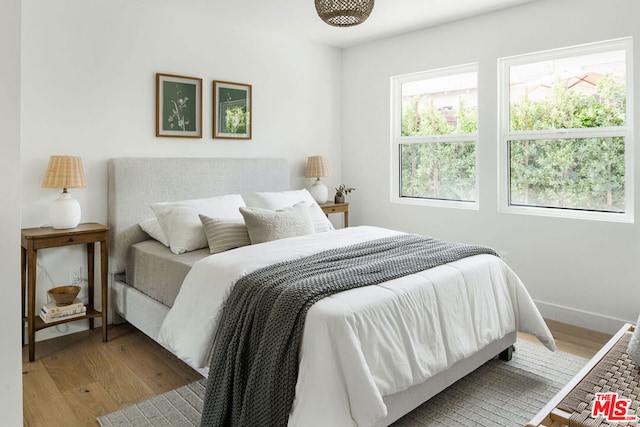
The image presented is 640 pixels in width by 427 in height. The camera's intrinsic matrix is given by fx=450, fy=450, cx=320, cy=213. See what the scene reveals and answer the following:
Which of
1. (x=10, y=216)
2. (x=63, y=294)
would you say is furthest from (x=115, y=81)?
(x=10, y=216)

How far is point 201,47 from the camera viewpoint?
13.0 feet

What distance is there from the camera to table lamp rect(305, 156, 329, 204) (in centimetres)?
470

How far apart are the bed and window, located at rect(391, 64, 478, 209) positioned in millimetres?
1313

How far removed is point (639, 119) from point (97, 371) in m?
3.95

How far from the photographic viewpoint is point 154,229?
3439 mm

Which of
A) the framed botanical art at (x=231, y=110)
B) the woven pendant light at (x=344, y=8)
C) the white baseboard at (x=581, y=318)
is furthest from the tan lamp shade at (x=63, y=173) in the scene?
the white baseboard at (x=581, y=318)

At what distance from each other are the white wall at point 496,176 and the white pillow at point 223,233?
6.93 feet

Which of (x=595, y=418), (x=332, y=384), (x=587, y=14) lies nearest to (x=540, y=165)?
(x=587, y=14)

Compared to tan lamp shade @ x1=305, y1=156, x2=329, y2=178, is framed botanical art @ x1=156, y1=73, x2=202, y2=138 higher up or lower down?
higher up

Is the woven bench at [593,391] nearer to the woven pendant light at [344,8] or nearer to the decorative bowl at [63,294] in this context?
the woven pendant light at [344,8]

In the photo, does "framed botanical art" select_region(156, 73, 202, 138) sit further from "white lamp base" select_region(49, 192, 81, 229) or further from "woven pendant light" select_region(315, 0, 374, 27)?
"woven pendant light" select_region(315, 0, 374, 27)

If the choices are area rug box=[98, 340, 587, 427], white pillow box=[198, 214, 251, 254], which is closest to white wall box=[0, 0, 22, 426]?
area rug box=[98, 340, 587, 427]

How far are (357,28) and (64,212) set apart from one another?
10.0 feet

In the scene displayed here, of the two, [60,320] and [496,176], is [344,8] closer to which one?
[496,176]
